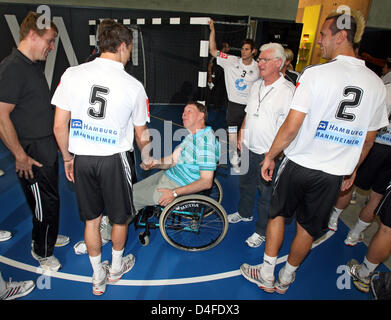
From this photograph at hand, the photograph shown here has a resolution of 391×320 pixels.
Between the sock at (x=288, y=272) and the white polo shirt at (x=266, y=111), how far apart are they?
99 cm

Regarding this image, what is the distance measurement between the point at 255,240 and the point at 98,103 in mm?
1992

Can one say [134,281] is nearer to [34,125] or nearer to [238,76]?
[34,125]

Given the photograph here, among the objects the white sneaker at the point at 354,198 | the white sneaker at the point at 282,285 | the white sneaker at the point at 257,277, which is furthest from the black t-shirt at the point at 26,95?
the white sneaker at the point at 354,198

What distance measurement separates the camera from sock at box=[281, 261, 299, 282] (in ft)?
6.73

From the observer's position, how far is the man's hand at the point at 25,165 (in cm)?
185

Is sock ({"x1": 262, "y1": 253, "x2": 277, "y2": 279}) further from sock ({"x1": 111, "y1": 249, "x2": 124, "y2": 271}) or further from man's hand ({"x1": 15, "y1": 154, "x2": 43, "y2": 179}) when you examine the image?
man's hand ({"x1": 15, "y1": 154, "x2": 43, "y2": 179})

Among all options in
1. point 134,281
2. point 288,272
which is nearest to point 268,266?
point 288,272

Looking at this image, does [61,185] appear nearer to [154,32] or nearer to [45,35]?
[45,35]

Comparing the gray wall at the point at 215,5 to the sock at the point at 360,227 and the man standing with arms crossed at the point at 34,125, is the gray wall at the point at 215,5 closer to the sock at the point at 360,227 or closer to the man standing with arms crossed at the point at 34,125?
the man standing with arms crossed at the point at 34,125

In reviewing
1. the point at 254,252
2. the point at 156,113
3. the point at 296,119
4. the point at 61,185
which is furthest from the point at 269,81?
the point at 156,113

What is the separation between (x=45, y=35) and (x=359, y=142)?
2247 mm

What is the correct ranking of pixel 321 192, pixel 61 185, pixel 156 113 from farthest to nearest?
1. pixel 156 113
2. pixel 61 185
3. pixel 321 192

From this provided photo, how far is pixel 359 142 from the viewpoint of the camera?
1.67m

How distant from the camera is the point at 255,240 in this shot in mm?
2658
